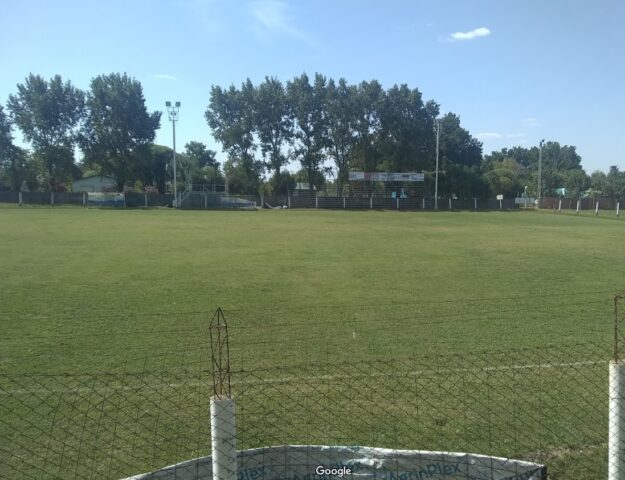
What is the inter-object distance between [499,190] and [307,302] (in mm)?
89314

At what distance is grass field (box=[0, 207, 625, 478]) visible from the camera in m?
6.09

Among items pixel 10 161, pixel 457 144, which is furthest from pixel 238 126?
pixel 457 144

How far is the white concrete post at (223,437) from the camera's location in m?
3.23

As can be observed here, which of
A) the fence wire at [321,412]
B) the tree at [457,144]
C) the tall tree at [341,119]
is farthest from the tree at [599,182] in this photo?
the fence wire at [321,412]

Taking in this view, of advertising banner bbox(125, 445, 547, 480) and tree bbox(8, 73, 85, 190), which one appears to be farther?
tree bbox(8, 73, 85, 190)

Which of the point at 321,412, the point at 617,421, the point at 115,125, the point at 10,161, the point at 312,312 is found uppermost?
the point at 115,125

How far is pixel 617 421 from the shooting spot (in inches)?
148

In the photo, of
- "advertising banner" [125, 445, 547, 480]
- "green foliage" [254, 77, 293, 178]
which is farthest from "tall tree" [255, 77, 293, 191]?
"advertising banner" [125, 445, 547, 480]

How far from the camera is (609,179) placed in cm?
11494

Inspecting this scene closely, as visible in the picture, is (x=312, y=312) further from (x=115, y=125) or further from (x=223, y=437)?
(x=115, y=125)

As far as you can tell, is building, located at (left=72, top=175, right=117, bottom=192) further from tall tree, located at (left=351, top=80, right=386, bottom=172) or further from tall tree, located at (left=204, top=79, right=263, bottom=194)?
tall tree, located at (left=351, top=80, right=386, bottom=172)

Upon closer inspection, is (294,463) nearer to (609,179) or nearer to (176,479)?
(176,479)

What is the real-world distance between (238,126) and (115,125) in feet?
54.8

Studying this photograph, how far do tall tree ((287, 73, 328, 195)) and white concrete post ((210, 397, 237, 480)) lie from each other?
7089 centimetres
